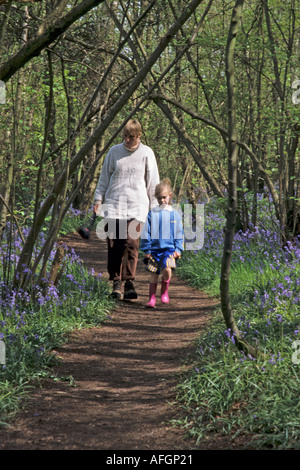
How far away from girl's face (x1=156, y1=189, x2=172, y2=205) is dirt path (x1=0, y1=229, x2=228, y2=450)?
1.33 metres

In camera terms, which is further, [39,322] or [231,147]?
[39,322]

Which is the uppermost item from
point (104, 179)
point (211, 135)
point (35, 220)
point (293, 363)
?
A: point (211, 135)

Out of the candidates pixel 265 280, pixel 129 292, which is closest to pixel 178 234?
pixel 129 292

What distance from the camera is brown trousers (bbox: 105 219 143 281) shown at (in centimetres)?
687

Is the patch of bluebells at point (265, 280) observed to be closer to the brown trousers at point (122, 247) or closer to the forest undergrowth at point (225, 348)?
the forest undergrowth at point (225, 348)

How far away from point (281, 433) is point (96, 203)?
448cm

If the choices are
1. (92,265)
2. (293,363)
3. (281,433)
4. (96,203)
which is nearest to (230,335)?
(293,363)

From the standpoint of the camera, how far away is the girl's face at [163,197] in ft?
22.6

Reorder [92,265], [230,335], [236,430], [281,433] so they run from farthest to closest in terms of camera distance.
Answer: [92,265], [230,335], [236,430], [281,433]

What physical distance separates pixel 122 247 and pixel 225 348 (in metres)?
2.92

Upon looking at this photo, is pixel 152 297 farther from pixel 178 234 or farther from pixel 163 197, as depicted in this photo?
pixel 163 197

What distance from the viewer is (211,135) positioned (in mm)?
10234

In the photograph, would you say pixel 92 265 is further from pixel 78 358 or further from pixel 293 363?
pixel 293 363

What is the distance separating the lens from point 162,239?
22.4 feet
